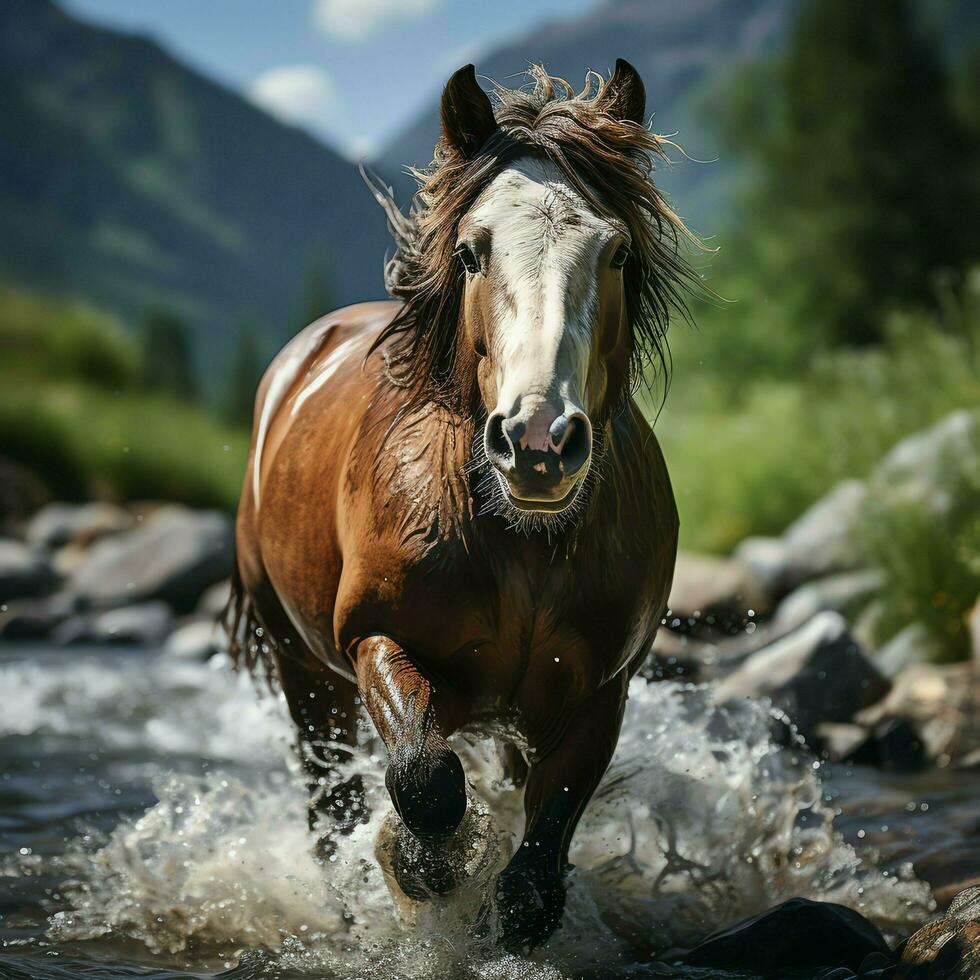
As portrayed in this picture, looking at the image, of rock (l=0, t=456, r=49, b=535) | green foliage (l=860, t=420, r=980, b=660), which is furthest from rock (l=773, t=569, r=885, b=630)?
rock (l=0, t=456, r=49, b=535)

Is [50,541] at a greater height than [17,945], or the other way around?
[50,541]

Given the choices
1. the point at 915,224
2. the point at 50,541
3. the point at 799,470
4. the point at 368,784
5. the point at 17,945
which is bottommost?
the point at 17,945

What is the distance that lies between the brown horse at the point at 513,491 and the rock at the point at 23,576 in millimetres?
9485

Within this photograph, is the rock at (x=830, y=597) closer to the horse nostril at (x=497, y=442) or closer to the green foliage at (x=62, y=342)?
the horse nostril at (x=497, y=442)

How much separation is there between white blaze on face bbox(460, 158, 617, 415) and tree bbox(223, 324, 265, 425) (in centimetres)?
1494

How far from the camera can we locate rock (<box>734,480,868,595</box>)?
30.2ft

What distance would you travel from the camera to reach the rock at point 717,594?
895cm

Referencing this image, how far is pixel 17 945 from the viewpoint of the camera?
348 centimetres

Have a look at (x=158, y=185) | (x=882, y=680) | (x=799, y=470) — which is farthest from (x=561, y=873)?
(x=158, y=185)

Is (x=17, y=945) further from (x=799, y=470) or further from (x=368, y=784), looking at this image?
(x=799, y=470)

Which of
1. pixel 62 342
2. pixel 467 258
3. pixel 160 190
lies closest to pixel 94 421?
pixel 62 342

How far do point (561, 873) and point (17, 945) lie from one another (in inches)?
64.7

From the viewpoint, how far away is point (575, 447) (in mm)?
2258

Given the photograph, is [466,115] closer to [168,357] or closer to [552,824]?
[552,824]
